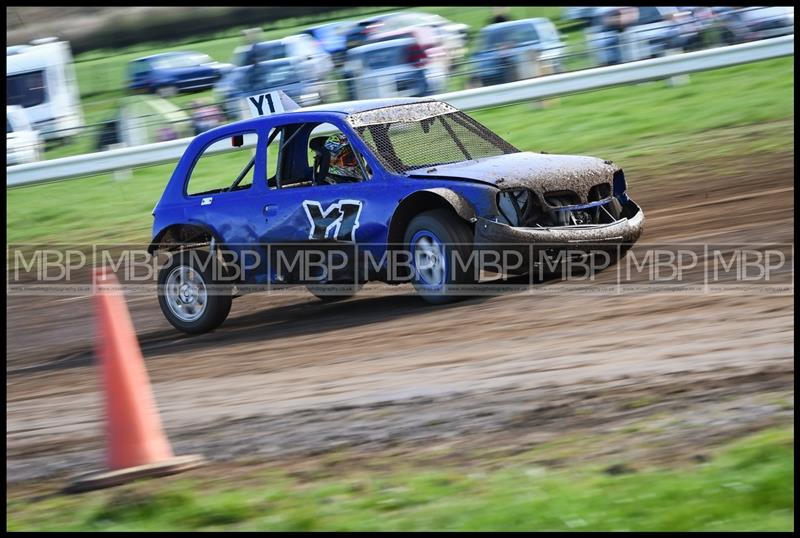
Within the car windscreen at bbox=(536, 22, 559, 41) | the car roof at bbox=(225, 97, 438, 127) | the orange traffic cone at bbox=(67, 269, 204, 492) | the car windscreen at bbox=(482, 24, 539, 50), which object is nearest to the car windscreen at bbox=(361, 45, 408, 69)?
the car windscreen at bbox=(482, 24, 539, 50)

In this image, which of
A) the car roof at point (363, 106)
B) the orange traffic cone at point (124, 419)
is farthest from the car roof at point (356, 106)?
the orange traffic cone at point (124, 419)

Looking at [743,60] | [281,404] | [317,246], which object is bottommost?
[281,404]

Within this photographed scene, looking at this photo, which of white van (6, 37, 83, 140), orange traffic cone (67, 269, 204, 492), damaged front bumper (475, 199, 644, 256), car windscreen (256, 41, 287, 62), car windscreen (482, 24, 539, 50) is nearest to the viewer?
orange traffic cone (67, 269, 204, 492)

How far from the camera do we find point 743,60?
17.2 metres

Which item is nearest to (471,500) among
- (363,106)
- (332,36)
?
(363,106)

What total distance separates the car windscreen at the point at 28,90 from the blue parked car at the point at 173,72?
2.45 meters

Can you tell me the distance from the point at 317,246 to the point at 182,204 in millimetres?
1395

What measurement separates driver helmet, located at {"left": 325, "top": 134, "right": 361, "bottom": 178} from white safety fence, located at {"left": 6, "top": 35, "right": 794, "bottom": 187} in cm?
817

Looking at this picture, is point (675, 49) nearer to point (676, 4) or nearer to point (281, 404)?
point (676, 4)

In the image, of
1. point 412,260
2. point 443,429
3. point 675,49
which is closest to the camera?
point 443,429

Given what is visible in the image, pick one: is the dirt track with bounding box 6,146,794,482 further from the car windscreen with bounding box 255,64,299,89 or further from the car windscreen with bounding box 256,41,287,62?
the car windscreen with bounding box 256,41,287,62

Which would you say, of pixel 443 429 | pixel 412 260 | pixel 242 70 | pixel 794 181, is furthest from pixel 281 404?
pixel 242 70

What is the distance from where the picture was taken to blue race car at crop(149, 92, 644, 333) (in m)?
8.21

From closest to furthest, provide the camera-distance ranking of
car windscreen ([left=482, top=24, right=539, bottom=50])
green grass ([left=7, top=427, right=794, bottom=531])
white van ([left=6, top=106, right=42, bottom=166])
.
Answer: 1. green grass ([left=7, top=427, right=794, bottom=531])
2. white van ([left=6, top=106, right=42, bottom=166])
3. car windscreen ([left=482, top=24, right=539, bottom=50])
